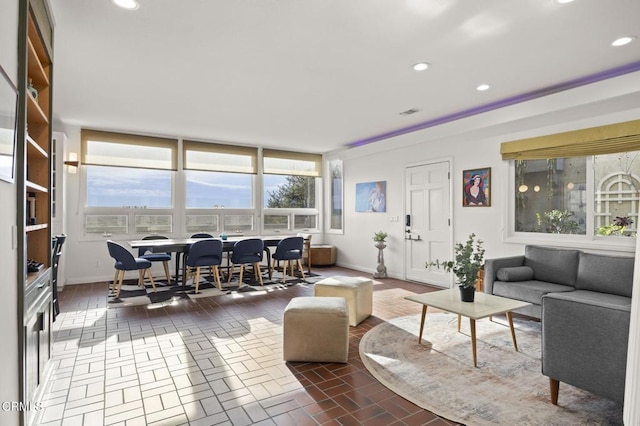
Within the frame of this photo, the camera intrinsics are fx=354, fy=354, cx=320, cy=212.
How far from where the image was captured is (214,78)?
13.1ft

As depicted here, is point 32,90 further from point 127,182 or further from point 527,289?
point 527,289

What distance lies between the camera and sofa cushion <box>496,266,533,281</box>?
4145mm

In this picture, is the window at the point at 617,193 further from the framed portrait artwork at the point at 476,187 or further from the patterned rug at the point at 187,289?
the patterned rug at the point at 187,289

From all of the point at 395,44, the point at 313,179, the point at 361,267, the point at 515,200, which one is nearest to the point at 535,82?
the point at 515,200

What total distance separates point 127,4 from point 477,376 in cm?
378

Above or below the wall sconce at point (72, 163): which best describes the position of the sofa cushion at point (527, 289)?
below

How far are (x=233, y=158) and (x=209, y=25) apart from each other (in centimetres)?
485

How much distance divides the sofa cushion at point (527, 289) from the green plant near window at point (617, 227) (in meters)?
0.82

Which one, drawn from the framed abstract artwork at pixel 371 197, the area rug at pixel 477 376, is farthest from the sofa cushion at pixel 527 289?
the framed abstract artwork at pixel 371 197

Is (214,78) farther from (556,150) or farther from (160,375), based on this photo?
(556,150)

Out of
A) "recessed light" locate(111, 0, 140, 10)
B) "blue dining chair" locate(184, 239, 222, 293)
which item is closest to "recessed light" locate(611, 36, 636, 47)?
"recessed light" locate(111, 0, 140, 10)

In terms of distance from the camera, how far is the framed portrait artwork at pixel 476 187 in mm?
5148

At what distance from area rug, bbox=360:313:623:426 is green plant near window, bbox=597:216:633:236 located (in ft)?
4.49

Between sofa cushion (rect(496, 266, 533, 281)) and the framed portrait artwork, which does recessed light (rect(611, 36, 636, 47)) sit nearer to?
the framed portrait artwork
